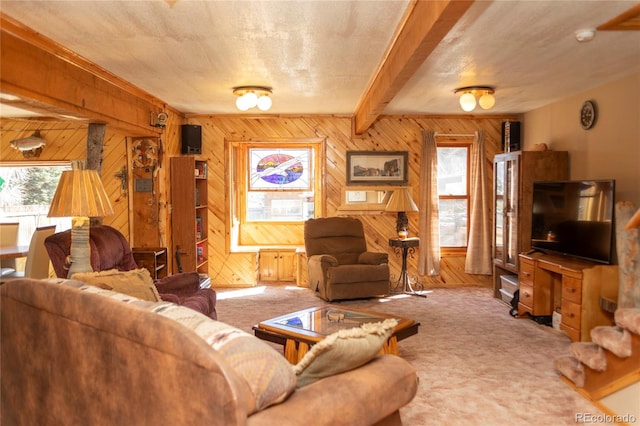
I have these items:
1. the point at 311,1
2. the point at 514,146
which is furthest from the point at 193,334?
the point at 514,146

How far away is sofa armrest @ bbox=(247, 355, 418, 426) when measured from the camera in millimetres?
1407

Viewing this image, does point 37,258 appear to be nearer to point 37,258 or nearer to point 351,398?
point 37,258

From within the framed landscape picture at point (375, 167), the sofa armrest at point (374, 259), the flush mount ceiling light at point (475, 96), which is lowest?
the sofa armrest at point (374, 259)

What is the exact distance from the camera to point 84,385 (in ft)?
5.69

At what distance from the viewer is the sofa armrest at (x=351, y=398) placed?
1407mm

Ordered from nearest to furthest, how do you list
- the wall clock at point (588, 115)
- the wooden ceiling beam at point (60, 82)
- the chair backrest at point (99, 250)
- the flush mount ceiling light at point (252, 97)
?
1. the wooden ceiling beam at point (60, 82)
2. the chair backrest at point (99, 250)
3. the flush mount ceiling light at point (252, 97)
4. the wall clock at point (588, 115)

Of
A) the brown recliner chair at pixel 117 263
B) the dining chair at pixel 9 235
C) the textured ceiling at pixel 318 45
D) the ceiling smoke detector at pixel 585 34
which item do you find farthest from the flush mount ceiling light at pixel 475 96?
the dining chair at pixel 9 235

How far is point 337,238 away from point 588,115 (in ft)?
10.4

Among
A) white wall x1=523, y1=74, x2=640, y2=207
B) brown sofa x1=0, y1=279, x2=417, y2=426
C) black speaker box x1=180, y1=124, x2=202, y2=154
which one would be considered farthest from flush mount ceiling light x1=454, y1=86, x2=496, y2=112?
brown sofa x1=0, y1=279, x2=417, y2=426

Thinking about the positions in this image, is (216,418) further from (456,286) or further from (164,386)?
(456,286)

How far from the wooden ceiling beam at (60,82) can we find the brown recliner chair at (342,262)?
2.53 meters

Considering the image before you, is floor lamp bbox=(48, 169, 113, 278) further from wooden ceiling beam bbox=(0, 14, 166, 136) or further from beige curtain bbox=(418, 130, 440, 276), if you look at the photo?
beige curtain bbox=(418, 130, 440, 276)

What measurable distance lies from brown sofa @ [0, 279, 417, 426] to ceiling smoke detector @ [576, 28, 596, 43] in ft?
8.56

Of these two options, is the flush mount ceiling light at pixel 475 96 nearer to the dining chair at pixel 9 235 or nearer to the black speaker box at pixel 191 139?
the black speaker box at pixel 191 139
